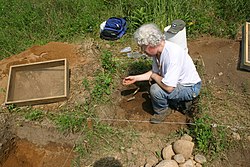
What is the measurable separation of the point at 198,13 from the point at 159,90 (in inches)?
96.1

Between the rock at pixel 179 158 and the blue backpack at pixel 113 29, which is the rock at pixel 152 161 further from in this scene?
the blue backpack at pixel 113 29

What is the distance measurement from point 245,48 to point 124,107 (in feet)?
6.97

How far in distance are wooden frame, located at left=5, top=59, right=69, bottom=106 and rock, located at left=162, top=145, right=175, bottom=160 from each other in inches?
61.4

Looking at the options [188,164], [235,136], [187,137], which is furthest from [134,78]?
[235,136]

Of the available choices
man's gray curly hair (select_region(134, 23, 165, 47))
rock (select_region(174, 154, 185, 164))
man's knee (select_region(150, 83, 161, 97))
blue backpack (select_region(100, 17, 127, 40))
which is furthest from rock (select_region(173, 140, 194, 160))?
blue backpack (select_region(100, 17, 127, 40))

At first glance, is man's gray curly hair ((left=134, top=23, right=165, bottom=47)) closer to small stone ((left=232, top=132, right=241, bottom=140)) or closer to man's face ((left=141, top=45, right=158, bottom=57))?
man's face ((left=141, top=45, right=158, bottom=57))

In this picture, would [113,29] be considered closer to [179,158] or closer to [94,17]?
[94,17]

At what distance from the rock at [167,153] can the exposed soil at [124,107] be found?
0.46ft

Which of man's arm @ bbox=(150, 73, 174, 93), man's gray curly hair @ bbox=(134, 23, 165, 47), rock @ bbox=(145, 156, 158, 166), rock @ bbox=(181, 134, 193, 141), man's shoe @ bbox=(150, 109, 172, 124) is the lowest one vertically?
rock @ bbox=(145, 156, 158, 166)

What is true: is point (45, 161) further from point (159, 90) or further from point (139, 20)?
point (139, 20)

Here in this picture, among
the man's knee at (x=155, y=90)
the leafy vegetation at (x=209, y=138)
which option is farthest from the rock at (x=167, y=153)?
the man's knee at (x=155, y=90)

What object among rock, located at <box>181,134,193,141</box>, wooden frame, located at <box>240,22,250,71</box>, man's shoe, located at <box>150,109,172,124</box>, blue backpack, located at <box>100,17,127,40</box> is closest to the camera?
rock, located at <box>181,134,193,141</box>

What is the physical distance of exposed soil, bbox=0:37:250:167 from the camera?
12.2 ft

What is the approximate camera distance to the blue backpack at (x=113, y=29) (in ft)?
16.7
